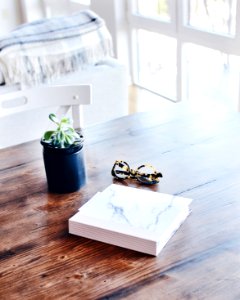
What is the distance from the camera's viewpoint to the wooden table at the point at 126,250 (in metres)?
0.88

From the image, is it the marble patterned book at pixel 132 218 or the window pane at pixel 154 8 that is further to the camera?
the window pane at pixel 154 8

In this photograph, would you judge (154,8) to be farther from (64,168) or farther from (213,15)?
(64,168)

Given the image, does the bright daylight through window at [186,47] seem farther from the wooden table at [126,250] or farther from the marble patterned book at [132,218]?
the marble patterned book at [132,218]

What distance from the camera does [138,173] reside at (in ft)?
4.15

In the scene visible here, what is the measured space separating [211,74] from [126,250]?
2.48 metres

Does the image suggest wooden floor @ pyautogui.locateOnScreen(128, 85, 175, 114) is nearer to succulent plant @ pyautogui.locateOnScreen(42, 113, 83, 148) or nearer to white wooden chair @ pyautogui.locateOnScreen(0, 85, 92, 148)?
white wooden chair @ pyautogui.locateOnScreen(0, 85, 92, 148)

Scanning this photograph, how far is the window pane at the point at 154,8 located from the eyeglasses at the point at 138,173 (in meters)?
2.43

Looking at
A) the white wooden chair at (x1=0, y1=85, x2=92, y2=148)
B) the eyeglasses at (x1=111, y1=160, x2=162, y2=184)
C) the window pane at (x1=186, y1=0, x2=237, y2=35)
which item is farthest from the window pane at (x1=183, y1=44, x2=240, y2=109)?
the eyeglasses at (x1=111, y1=160, x2=162, y2=184)

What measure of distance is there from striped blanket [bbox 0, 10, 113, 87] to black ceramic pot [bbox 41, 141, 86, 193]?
1.28 m

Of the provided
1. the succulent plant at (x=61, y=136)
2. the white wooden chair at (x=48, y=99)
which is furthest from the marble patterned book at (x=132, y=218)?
the white wooden chair at (x=48, y=99)

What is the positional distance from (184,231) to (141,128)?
0.61 meters

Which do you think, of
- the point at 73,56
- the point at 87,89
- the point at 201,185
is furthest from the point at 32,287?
the point at 73,56

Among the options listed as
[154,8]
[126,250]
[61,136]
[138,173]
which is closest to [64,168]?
[61,136]

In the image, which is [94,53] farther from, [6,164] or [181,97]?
[6,164]
